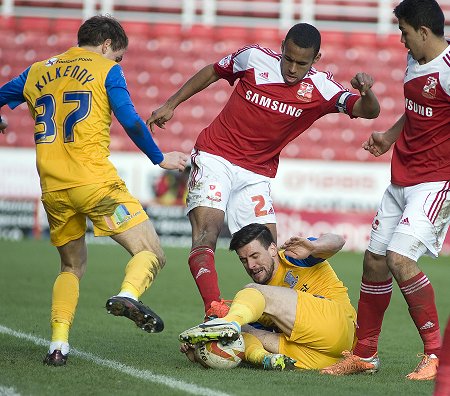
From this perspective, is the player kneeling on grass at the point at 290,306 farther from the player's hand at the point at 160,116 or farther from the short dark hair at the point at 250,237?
the player's hand at the point at 160,116

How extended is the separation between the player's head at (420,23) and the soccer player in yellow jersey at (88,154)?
1.51 metres

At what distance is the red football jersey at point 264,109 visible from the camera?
22.3ft

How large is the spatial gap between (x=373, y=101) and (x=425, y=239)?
3.92 feet

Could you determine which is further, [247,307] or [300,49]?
[300,49]

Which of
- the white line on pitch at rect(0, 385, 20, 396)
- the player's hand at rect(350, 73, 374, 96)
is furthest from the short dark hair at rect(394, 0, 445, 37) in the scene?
the white line on pitch at rect(0, 385, 20, 396)

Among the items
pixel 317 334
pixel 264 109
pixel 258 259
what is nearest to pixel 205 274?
Result: pixel 258 259

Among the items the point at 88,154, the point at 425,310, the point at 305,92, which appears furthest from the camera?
the point at 305,92

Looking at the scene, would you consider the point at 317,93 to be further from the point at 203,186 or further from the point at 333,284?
the point at 333,284

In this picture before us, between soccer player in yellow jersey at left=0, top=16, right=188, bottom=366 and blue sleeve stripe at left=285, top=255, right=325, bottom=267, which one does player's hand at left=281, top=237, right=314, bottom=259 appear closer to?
blue sleeve stripe at left=285, top=255, right=325, bottom=267

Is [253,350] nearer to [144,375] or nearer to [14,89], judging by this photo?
[144,375]

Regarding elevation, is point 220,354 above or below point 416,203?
below

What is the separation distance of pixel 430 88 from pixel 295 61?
3.80ft

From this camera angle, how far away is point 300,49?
21.0 feet

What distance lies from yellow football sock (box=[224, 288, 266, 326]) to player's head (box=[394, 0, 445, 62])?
1733 mm
